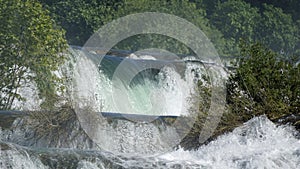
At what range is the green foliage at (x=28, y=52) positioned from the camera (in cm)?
2180

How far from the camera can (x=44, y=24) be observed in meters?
21.8

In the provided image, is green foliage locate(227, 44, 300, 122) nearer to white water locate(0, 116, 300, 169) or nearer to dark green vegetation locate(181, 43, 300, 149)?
dark green vegetation locate(181, 43, 300, 149)

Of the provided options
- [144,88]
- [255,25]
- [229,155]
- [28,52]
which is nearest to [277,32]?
[255,25]

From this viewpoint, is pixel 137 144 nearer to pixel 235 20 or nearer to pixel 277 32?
pixel 235 20

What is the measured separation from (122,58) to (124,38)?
12931 mm

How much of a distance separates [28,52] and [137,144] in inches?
219

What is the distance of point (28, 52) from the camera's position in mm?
21844

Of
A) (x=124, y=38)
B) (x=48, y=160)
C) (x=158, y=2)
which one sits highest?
(x=158, y=2)

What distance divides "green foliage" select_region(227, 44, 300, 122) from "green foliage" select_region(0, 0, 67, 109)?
5672mm

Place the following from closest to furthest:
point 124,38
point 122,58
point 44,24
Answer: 1. point 44,24
2. point 122,58
3. point 124,38

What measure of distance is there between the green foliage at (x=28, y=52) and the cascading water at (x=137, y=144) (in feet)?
4.12

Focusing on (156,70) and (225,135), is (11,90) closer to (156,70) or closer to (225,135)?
(156,70)

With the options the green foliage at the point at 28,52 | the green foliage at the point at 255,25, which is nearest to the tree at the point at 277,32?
the green foliage at the point at 255,25

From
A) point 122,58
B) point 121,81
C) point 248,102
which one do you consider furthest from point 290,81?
point 122,58
